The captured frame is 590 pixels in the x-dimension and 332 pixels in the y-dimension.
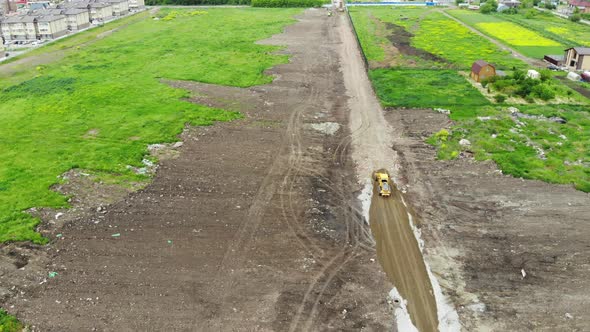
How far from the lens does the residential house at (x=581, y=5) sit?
335ft

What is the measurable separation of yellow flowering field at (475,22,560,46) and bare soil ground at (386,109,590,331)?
5230 centimetres

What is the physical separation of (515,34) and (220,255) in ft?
256

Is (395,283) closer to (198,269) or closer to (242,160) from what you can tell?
(198,269)

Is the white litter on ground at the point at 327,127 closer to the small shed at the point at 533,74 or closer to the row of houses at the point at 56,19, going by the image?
the small shed at the point at 533,74

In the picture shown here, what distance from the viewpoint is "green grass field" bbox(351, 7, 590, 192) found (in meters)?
34.9

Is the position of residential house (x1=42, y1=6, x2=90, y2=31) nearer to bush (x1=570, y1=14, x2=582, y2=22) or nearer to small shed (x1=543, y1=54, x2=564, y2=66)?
small shed (x1=543, y1=54, x2=564, y2=66)

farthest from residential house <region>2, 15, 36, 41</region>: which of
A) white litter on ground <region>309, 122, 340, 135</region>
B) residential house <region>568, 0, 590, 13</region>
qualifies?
residential house <region>568, 0, 590, 13</region>

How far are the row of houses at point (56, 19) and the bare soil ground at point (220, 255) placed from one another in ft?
199

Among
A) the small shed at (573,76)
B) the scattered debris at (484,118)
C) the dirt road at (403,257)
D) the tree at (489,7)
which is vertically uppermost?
the tree at (489,7)

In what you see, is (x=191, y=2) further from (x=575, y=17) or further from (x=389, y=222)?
(x=389, y=222)

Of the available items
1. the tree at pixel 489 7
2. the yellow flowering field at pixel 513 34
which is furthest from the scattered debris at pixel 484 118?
the tree at pixel 489 7

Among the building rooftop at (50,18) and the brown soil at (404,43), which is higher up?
the building rooftop at (50,18)

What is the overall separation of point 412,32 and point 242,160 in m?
59.8

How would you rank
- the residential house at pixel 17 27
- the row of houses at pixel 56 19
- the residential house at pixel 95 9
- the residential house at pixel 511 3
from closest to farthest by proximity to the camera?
the residential house at pixel 17 27, the row of houses at pixel 56 19, the residential house at pixel 95 9, the residential house at pixel 511 3
